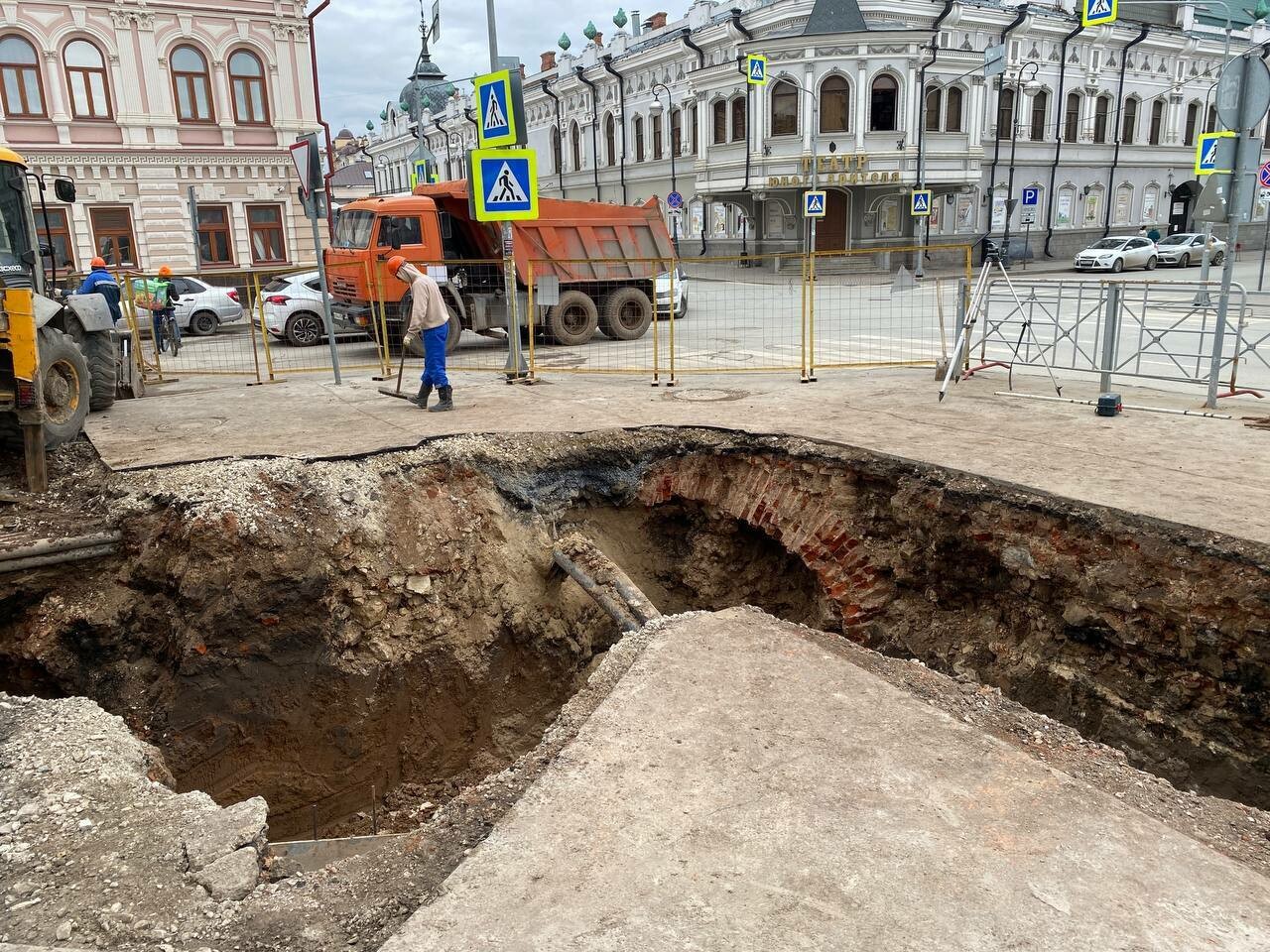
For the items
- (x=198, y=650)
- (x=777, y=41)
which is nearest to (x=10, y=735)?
(x=198, y=650)

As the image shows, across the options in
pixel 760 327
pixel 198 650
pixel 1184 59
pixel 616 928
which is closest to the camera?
pixel 616 928

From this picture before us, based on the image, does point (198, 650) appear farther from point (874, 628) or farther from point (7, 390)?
point (874, 628)

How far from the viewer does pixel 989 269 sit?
9844 millimetres

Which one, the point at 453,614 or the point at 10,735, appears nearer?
the point at 10,735

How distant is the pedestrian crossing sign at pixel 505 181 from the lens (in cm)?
1026

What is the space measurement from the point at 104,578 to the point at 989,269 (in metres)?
8.94

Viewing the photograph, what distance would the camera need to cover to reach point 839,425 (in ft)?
26.7

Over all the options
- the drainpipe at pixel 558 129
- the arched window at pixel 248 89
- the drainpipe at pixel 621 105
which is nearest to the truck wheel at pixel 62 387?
the arched window at pixel 248 89

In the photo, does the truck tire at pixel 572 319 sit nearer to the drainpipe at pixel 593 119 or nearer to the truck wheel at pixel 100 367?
the truck wheel at pixel 100 367

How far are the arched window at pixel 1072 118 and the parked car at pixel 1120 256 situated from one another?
7.81 m

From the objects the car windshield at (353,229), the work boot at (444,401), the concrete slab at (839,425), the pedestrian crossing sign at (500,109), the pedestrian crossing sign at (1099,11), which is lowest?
the concrete slab at (839,425)

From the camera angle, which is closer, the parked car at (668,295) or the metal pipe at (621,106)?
the parked car at (668,295)

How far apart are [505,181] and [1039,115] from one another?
34065 millimetres

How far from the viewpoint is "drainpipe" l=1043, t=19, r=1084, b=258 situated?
119 ft
